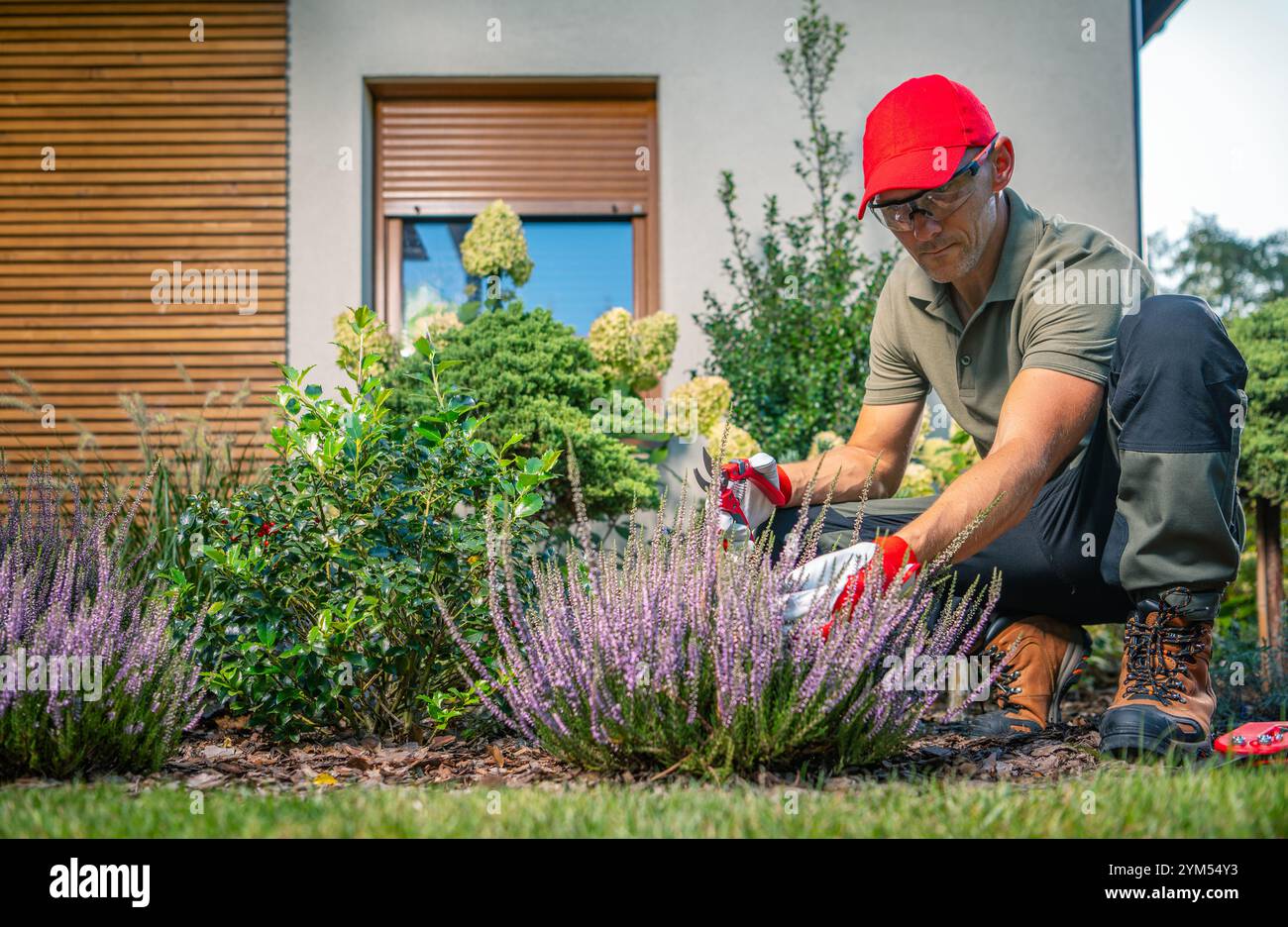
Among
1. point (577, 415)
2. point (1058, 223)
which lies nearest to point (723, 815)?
point (1058, 223)

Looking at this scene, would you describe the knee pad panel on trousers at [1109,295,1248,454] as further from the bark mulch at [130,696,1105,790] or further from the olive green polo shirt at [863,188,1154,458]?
the bark mulch at [130,696,1105,790]

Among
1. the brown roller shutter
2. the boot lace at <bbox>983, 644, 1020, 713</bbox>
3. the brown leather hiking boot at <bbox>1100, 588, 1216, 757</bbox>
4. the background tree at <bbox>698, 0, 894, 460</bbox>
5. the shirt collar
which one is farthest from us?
the brown roller shutter

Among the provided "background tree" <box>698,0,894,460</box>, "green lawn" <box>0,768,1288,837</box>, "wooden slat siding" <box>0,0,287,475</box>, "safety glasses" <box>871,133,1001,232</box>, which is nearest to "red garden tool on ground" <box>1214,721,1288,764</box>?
"green lawn" <box>0,768,1288,837</box>

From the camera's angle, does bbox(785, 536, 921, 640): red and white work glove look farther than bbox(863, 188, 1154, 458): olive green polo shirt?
No

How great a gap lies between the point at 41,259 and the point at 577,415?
3.83m

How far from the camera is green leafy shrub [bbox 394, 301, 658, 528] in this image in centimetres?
382

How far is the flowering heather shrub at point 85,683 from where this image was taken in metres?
1.96

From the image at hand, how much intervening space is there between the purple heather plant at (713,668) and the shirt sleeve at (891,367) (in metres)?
1.02

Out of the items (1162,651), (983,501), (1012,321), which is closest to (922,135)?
(1012,321)

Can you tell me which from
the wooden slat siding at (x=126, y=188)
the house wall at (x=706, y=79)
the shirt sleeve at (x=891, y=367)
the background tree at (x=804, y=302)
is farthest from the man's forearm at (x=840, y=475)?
the wooden slat siding at (x=126, y=188)

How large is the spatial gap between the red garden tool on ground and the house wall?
13.5ft

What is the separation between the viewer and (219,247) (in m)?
5.77

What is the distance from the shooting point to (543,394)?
12.9 ft
